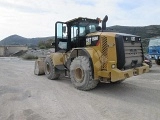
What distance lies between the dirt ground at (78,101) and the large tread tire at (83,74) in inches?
8.5

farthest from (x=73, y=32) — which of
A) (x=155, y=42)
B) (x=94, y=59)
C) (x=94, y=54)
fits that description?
(x=155, y=42)

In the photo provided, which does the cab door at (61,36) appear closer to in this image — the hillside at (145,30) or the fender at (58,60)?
the fender at (58,60)

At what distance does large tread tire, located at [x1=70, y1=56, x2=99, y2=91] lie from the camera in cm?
778

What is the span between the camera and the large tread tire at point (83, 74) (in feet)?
25.5

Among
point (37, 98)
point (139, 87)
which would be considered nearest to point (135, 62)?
point (139, 87)

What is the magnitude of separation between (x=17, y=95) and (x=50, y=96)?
1.03 m

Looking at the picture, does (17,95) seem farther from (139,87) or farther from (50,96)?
(139,87)

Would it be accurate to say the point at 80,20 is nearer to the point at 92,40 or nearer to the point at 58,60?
the point at 92,40

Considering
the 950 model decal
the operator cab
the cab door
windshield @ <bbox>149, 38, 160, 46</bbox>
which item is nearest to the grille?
the 950 model decal

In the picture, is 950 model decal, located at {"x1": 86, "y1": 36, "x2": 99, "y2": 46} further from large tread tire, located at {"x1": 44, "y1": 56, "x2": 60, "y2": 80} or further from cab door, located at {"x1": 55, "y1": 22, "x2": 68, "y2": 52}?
large tread tire, located at {"x1": 44, "y1": 56, "x2": 60, "y2": 80}

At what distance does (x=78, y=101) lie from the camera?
6719 millimetres

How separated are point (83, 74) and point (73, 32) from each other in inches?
80.0

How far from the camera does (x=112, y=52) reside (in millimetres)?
7391

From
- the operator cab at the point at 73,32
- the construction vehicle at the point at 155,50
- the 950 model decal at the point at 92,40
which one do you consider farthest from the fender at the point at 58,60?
the construction vehicle at the point at 155,50
